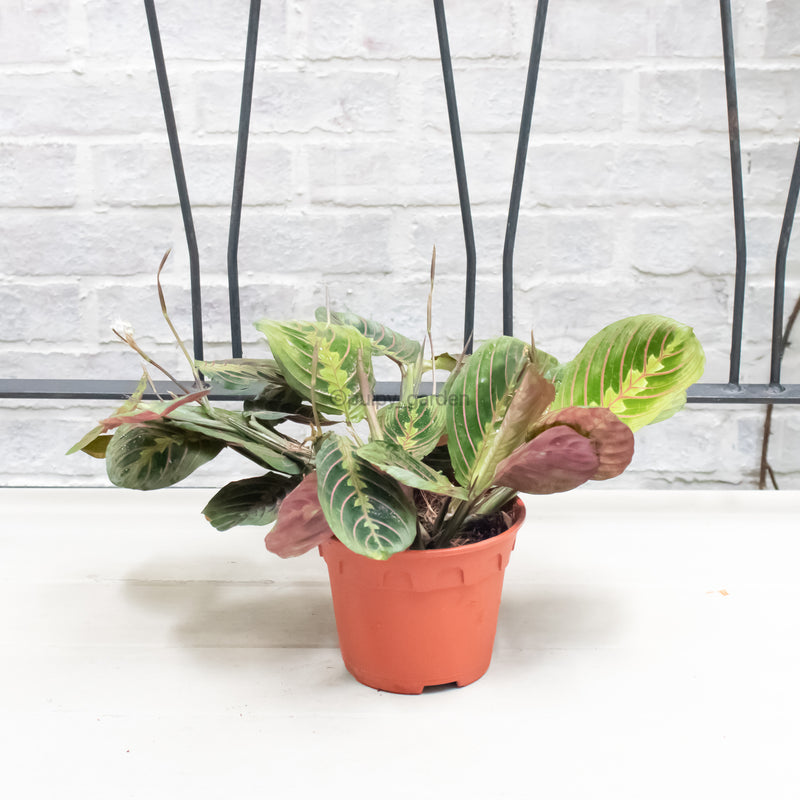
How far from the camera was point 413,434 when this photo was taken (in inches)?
16.1

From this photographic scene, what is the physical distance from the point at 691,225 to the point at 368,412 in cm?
91

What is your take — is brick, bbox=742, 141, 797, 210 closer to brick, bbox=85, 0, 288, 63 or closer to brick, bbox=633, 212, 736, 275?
brick, bbox=633, 212, 736, 275

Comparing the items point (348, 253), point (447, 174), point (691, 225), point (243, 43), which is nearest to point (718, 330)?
point (691, 225)

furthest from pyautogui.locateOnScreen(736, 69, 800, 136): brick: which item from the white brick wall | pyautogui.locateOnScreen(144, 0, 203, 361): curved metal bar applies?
pyautogui.locateOnScreen(144, 0, 203, 361): curved metal bar

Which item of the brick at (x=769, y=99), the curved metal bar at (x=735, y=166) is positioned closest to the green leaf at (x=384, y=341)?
the curved metal bar at (x=735, y=166)

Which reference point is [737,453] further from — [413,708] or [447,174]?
[413,708]

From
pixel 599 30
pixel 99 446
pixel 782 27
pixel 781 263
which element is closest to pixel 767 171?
pixel 782 27

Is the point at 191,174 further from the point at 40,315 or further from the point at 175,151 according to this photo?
the point at 175,151

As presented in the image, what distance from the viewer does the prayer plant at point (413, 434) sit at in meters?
0.37

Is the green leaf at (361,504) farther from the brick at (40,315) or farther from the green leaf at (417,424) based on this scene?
the brick at (40,315)

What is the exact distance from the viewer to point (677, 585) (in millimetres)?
577

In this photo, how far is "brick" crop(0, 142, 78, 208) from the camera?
1.11m

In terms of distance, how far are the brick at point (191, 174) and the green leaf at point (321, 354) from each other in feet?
2.50

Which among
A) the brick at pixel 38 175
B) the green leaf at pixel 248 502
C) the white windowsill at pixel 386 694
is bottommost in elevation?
the white windowsill at pixel 386 694
